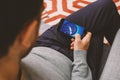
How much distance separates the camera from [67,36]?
1.08 metres

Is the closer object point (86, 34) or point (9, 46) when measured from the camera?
point (9, 46)

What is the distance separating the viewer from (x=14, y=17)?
1.67ft

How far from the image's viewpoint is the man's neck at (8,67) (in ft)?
1.87

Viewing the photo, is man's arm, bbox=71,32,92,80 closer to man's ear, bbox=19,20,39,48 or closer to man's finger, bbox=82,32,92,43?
man's finger, bbox=82,32,92,43

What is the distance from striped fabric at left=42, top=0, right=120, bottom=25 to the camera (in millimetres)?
1573

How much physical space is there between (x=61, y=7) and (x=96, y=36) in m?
0.60

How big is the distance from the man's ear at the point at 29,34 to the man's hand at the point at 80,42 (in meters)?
0.45

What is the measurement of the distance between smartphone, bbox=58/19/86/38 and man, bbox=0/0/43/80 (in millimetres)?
474

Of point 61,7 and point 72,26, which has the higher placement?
point 72,26

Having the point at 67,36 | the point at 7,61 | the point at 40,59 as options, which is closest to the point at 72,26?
the point at 67,36

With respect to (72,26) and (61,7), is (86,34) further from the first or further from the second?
(61,7)

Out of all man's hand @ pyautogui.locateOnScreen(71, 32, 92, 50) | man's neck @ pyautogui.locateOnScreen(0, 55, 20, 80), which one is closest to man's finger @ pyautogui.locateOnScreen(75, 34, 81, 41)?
man's hand @ pyautogui.locateOnScreen(71, 32, 92, 50)

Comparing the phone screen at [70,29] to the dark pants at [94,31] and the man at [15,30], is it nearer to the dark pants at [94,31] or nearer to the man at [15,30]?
the dark pants at [94,31]

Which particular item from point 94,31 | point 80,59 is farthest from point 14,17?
point 94,31
